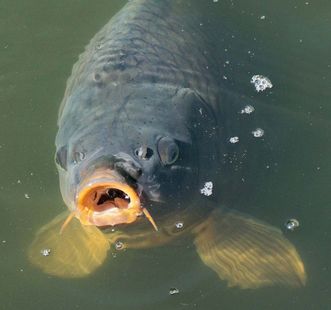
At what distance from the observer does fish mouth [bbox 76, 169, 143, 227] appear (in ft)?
11.3

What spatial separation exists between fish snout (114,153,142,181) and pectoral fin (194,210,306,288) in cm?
109

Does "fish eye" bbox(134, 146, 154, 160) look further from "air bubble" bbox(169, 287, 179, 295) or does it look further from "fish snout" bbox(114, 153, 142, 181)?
"air bubble" bbox(169, 287, 179, 295)

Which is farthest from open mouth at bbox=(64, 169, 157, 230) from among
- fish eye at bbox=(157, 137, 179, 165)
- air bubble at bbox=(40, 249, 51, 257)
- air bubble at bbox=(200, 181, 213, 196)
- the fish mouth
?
air bubble at bbox=(40, 249, 51, 257)

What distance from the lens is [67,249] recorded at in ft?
15.8

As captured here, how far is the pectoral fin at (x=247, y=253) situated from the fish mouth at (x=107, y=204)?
107cm

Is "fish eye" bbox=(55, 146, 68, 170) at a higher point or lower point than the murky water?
higher

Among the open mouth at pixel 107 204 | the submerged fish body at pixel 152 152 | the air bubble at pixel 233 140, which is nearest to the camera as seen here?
the open mouth at pixel 107 204

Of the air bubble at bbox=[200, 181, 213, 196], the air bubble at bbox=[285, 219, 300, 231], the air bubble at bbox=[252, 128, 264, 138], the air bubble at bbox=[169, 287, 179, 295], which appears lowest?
the air bubble at bbox=[169, 287, 179, 295]

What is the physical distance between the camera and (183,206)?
431 centimetres

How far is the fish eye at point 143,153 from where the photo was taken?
12.4ft

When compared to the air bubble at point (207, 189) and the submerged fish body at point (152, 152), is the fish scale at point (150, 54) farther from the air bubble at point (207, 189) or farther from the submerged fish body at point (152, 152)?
the air bubble at point (207, 189)

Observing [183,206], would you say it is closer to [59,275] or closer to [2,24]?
[59,275]

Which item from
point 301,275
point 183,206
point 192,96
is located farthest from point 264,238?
point 192,96

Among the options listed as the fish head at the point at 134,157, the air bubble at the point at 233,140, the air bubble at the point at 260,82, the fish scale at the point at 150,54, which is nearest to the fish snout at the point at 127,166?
the fish head at the point at 134,157
